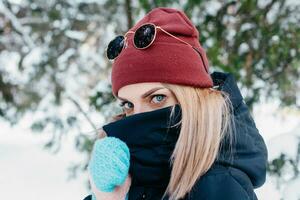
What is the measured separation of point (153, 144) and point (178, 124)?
0.11 m

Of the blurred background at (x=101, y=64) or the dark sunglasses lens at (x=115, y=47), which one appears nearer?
the dark sunglasses lens at (x=115, y=47)

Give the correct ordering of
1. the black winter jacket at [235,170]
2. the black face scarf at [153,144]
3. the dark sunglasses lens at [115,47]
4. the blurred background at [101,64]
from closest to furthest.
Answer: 1. the black winter jacket at [235,170]
2. the black face scarf at [153,144]
3. the dark sunglasses lens at [115,47]
4. the blurred background at [101,64]

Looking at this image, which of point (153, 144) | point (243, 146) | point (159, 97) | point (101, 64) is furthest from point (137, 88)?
point (101, 64)

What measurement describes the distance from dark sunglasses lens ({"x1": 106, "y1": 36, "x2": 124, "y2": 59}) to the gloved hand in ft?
1.22

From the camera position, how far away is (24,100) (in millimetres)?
5867

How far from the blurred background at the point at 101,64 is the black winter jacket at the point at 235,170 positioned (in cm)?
114

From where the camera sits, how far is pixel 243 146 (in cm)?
150

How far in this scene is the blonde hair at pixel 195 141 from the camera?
140 centimetres

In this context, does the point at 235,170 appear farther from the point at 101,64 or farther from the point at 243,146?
the point at 101,64

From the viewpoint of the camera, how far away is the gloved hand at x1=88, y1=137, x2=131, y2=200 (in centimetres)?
146

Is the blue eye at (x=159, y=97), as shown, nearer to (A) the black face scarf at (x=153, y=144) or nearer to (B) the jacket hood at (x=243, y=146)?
(A) the black face scarf at (x=153, y=144)

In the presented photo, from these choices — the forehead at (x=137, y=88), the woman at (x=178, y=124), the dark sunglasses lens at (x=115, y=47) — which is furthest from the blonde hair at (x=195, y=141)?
the dark sunglasses lens at (x=115, y=47)

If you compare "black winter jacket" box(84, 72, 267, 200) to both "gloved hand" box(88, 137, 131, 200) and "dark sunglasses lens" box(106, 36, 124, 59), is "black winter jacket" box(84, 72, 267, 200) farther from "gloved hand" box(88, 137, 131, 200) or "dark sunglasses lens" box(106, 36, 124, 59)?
"dark sunglasses lens" box(106, 36, 124, 59)

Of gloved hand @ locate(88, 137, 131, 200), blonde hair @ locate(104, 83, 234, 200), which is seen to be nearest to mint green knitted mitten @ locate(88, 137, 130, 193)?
gloved hand @ locate(88, 137, 131, 200)
